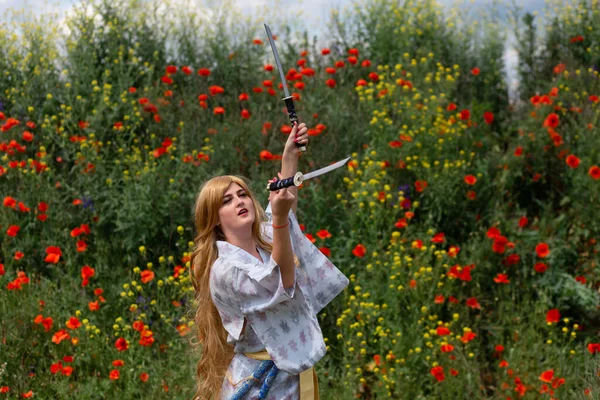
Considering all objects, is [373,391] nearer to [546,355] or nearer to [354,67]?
[546,355]

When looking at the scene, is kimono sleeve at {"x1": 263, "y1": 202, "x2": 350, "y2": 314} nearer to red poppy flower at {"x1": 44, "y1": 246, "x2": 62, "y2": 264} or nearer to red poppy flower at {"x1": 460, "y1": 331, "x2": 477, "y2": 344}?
red poppy flower at {"x1": 460, "y1": 331, "x2": 477, "y2": 344}

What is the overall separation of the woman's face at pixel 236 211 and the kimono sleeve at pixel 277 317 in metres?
0.18

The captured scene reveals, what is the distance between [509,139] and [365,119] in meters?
1.32

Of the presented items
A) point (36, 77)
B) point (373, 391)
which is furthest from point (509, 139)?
point (36, 77)

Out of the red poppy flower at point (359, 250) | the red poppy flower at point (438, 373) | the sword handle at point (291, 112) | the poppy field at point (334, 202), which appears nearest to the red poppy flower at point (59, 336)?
the poppy field at point (334, 202)

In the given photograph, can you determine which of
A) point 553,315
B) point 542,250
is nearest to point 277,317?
point 553,315

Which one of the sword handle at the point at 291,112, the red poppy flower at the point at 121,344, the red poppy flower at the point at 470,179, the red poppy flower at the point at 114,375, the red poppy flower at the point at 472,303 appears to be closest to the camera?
the sword handle at the point at 291,112

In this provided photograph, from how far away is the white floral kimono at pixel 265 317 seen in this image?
2350 mm

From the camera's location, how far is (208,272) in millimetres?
2613

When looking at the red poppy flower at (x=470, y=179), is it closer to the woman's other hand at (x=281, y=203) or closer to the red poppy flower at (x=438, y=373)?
the red poppy flower at (x=438, y=373)

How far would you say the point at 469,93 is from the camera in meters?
7.40

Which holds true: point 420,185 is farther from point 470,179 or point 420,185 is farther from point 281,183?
point 281,183

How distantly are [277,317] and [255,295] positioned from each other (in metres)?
0.14

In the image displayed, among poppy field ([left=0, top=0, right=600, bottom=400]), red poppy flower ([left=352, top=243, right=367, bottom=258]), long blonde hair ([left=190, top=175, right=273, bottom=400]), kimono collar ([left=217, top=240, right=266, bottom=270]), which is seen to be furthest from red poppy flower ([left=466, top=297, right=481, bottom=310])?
kimono collar ([left=217, top=240, right=266, bottom=270])
